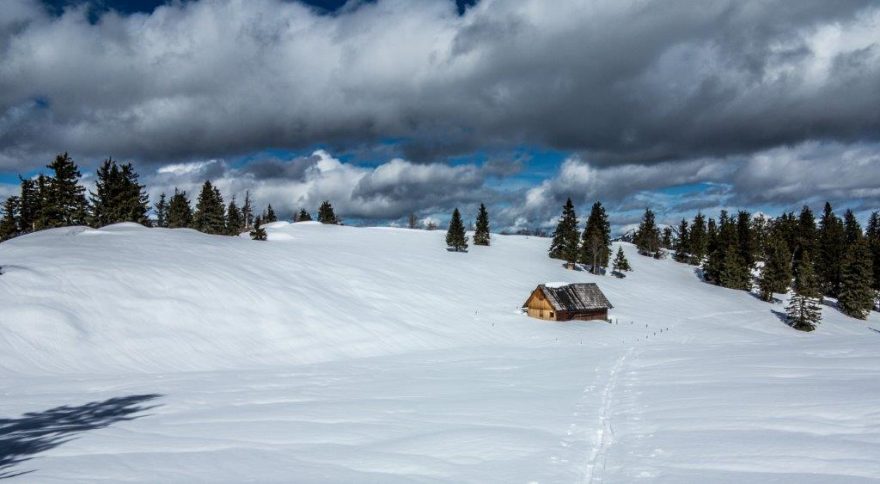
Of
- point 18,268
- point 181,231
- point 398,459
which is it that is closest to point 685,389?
point 398,459

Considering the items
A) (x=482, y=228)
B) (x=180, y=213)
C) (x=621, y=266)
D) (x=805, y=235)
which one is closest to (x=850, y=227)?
(x=805, y=235)

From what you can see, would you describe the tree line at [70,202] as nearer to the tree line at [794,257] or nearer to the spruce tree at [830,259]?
the tree line at [794,257]

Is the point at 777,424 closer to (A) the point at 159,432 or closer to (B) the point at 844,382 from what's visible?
(B) the point at 844,382

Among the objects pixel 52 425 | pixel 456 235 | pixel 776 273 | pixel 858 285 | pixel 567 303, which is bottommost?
pixel 567 303

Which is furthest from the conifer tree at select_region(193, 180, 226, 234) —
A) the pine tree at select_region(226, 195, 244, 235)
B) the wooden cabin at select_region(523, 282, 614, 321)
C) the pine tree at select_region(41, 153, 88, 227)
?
the wooden cabin at select_region(523, 282, 614, 321)

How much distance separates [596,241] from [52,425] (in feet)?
258

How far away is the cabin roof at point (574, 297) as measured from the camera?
52.6 m

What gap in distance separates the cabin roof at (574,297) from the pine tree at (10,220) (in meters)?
75.5

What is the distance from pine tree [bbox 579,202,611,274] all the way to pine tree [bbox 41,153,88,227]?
3149 inches

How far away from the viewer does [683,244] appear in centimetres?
10812

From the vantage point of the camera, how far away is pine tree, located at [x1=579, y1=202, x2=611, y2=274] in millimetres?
83000

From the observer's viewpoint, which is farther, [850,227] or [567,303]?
[850,227]

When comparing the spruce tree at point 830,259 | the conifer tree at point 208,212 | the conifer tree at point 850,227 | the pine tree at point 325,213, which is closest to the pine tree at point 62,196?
the conifer tree at point 208,212

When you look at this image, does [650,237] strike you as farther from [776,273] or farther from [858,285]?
[858,285]
